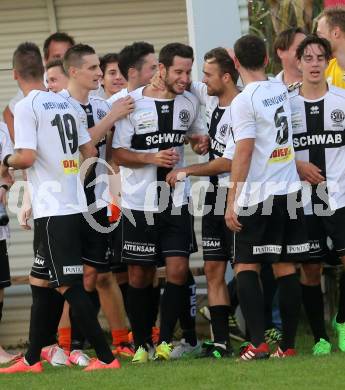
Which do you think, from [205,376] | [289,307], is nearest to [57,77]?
[289,307]

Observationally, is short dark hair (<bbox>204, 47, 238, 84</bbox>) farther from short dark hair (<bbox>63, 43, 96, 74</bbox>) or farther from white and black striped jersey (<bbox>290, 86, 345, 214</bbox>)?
short dark hair (<bbox>63, 43, 96, 74</bbox>)

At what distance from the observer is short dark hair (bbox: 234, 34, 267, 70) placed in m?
9.38

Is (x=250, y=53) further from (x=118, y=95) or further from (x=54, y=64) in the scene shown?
(x=54, y=64)

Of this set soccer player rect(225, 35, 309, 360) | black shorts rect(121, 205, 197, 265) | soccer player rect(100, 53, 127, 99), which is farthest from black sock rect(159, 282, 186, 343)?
soccer player rect(100, 53, 127, 99)

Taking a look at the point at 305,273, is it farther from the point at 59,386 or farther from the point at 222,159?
the point at 59,386

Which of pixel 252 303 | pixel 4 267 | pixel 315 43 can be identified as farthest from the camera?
pixel 4 267

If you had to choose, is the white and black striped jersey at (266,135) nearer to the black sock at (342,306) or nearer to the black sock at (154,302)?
the black sock at (342,306)

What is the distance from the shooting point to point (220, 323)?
10.0 metres

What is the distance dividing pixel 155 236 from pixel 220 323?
2.77ft

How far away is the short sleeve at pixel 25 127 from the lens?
902 cm

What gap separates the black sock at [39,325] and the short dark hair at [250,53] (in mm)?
2195

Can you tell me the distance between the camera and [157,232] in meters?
10.1

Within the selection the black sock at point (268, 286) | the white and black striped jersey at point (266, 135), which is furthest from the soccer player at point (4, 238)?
the white and black striped jersey at point (266, 135)

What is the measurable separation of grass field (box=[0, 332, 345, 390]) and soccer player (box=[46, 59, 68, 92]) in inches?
100
